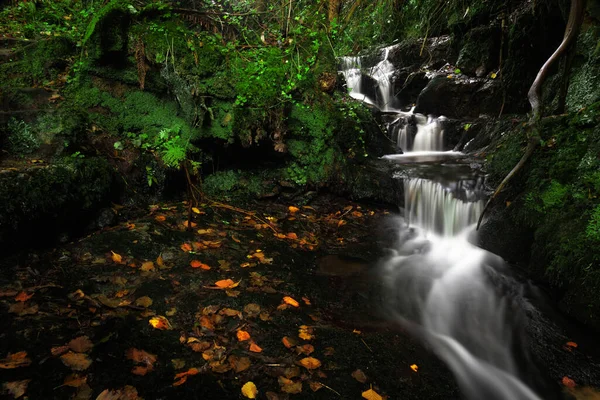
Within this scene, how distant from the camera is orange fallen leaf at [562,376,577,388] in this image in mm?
2974

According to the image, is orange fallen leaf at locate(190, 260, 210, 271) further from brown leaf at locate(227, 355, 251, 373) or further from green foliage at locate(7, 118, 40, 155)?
green foliage at locate(7, 118, 40, 155)

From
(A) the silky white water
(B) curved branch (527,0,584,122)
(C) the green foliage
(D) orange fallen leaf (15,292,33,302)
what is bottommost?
(A) the silky white water

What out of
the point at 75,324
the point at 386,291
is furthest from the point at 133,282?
the point at 386,291

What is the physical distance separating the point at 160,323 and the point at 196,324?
29 centimetres

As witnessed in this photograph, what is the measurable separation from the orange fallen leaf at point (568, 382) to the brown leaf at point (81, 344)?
13.6 ft

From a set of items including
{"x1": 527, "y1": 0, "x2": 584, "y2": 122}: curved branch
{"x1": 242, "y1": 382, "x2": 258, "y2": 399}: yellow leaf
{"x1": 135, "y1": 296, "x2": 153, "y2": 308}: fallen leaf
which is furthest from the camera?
{"x1": 527, "y1": 0, "x2": 584, "y2": 122}: curved branch

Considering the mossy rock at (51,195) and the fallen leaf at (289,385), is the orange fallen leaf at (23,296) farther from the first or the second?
the fallen leaf at (289,385)

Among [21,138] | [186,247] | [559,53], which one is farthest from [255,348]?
[559,53]

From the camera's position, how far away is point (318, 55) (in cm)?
654

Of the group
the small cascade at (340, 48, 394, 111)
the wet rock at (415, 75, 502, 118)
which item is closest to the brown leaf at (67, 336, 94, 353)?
the wet rock at (415, 75, 502, 118)

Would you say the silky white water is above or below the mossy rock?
below

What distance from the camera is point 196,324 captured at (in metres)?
2.68

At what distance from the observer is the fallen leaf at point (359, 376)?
2.49 metres

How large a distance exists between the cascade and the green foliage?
4.89 m
